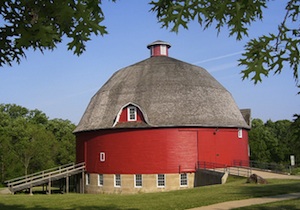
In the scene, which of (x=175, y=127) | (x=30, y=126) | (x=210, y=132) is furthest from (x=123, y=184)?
(x=30, y=126)

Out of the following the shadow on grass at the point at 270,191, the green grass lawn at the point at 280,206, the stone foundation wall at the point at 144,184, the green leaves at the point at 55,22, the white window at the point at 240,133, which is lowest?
the stone foundation wall at the point at 144,184

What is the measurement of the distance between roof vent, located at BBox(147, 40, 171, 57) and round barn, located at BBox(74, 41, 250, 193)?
3531 millimetres

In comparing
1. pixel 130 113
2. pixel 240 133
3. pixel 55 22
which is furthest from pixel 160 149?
pixel 55 22

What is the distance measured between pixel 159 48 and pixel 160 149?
435 inches

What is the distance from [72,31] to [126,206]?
34.8 feet

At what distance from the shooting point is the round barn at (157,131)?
27109 mm

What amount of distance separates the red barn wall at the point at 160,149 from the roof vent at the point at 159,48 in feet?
31.8

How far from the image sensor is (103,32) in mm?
5090

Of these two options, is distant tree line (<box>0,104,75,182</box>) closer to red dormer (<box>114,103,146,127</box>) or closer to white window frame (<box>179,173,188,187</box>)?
red dormer (<box>114,103,146,127</box>)

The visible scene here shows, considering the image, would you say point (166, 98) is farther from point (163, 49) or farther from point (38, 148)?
point (38, 148)

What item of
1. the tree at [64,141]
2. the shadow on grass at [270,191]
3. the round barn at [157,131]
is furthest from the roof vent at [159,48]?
the tree at [64,141]

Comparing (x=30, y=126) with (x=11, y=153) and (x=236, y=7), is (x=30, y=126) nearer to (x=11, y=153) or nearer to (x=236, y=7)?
(x=11, y=153)

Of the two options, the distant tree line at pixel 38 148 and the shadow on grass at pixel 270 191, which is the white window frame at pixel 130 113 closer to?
the shadow on grass at pixel 270 191

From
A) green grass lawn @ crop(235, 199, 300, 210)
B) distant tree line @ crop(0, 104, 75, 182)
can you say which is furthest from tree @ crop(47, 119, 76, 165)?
green grass lawn @ crop(235, 199, 300, 210)
